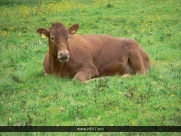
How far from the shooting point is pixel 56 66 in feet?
38.7

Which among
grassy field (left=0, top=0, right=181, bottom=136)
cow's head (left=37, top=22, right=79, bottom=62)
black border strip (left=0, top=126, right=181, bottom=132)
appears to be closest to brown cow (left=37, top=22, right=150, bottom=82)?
cow's head (left=37, top=22, right=79, bottom=62)

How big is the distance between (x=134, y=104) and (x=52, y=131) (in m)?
2.09

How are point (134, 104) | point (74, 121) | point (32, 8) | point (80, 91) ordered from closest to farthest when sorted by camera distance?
point (74, 121), point (134, 104), point (80, 91), point (32, 8)

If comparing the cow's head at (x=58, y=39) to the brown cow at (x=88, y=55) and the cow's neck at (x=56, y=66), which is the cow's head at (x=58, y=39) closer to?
the brown cow at (x=88, y=55)

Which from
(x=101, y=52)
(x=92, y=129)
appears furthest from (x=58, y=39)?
(x=92, y=129)

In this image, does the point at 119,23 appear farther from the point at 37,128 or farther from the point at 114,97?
the point at 37,128

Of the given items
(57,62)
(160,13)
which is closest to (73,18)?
(160,13)

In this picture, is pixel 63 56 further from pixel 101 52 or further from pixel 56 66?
pixel 101 52

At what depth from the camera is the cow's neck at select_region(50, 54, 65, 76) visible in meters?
11.7

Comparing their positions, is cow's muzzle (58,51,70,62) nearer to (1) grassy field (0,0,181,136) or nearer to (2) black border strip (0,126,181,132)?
(1) grassy field (0,0,181,136)

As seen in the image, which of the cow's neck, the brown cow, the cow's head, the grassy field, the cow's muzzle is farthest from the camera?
the cow's neck

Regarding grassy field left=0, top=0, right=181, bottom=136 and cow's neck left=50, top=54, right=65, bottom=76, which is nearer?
grassy field left=0, top=0, right=181, bottom=136

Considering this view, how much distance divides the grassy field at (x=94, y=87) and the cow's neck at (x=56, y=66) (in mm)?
303

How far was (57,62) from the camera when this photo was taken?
1177 cm
